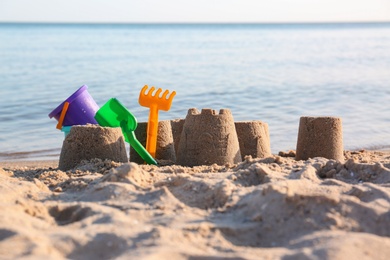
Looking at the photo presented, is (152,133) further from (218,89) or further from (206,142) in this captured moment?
(218,89)

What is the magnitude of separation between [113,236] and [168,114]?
6.02 metres

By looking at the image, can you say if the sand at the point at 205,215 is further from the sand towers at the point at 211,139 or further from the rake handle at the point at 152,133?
the rake handle at the point at 152,133

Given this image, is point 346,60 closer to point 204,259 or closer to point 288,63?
point 288,63

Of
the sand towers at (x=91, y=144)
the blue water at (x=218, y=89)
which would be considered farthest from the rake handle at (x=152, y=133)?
the blue water at (x=218, y=89)

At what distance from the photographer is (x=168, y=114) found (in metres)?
8.45

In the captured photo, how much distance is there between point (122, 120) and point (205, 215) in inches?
71.3

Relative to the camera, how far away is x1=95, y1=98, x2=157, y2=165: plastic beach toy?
438cm

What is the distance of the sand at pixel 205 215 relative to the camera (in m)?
2.36

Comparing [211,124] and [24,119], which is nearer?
[211,124]

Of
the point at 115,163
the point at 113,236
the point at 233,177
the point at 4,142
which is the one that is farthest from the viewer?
the point at 4,142

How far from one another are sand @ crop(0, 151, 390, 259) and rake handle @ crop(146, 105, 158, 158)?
38.0 inches

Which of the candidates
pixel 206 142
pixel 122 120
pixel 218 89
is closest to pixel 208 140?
pixel 206 142

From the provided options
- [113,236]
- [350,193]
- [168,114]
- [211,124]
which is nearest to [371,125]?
[168,114]

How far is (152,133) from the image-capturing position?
4465 millimetres
